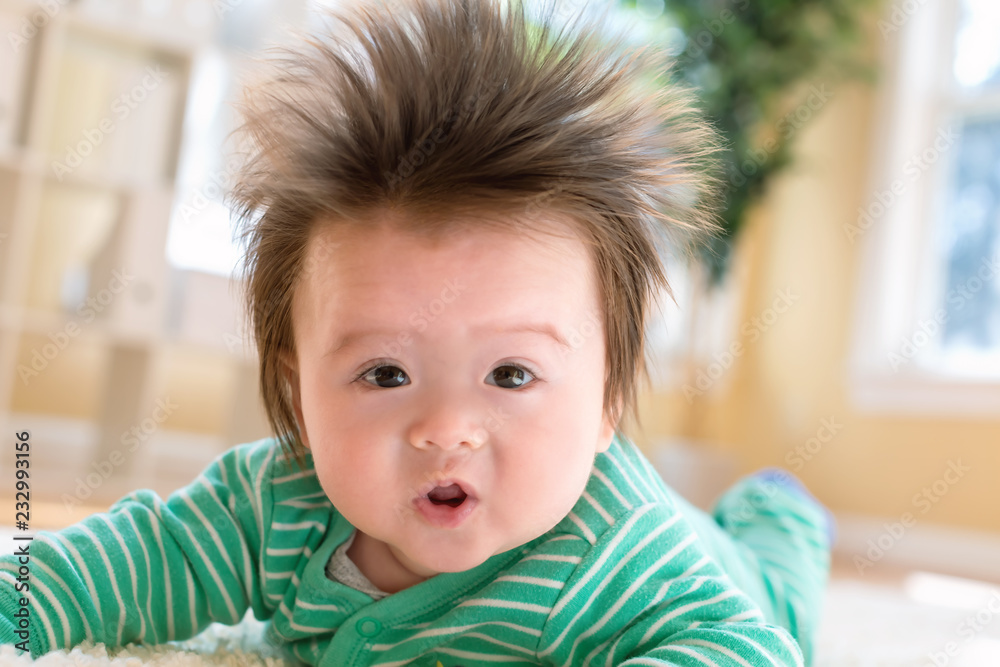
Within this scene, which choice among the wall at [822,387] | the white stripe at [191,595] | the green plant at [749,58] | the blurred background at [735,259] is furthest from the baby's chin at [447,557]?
the wall at [822,387]

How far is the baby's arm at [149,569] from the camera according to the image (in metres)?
0.64

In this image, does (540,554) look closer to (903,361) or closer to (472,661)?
(472,661)

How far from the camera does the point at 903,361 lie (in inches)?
114

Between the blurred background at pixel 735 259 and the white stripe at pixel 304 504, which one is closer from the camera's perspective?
the white stripe at pixel 304 504

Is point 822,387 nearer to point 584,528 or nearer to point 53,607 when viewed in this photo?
point 584,528

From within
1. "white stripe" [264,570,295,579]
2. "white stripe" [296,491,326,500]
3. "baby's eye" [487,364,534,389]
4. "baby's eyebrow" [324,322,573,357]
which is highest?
"baby's eyebrow" [324,322,573,357]

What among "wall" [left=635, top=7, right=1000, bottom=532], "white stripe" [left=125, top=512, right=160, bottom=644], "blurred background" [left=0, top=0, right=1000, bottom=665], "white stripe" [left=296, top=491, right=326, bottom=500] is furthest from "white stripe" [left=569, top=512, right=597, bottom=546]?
"wall" [left=635, top=7, right=1000, bottom=532]

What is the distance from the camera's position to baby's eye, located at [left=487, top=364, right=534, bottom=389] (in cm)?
60

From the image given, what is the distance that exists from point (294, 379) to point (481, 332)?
0.20 meters

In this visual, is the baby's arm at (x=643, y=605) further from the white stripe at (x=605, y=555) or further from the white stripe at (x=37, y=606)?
the white stripe at (x=37, y=606)

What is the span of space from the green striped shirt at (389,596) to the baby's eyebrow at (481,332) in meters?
0.16

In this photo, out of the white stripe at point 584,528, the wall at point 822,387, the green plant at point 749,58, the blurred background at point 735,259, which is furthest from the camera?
the wall at point 822,387

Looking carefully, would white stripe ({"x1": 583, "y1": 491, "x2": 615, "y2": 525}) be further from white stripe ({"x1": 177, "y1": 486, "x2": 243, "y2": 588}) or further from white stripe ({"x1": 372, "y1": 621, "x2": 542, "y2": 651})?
white stripe ({"x1": 177, "y1": 486, "x2": 243, "y2": 588})

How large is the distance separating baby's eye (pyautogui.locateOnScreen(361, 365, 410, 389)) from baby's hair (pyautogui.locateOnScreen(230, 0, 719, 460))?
94mm
